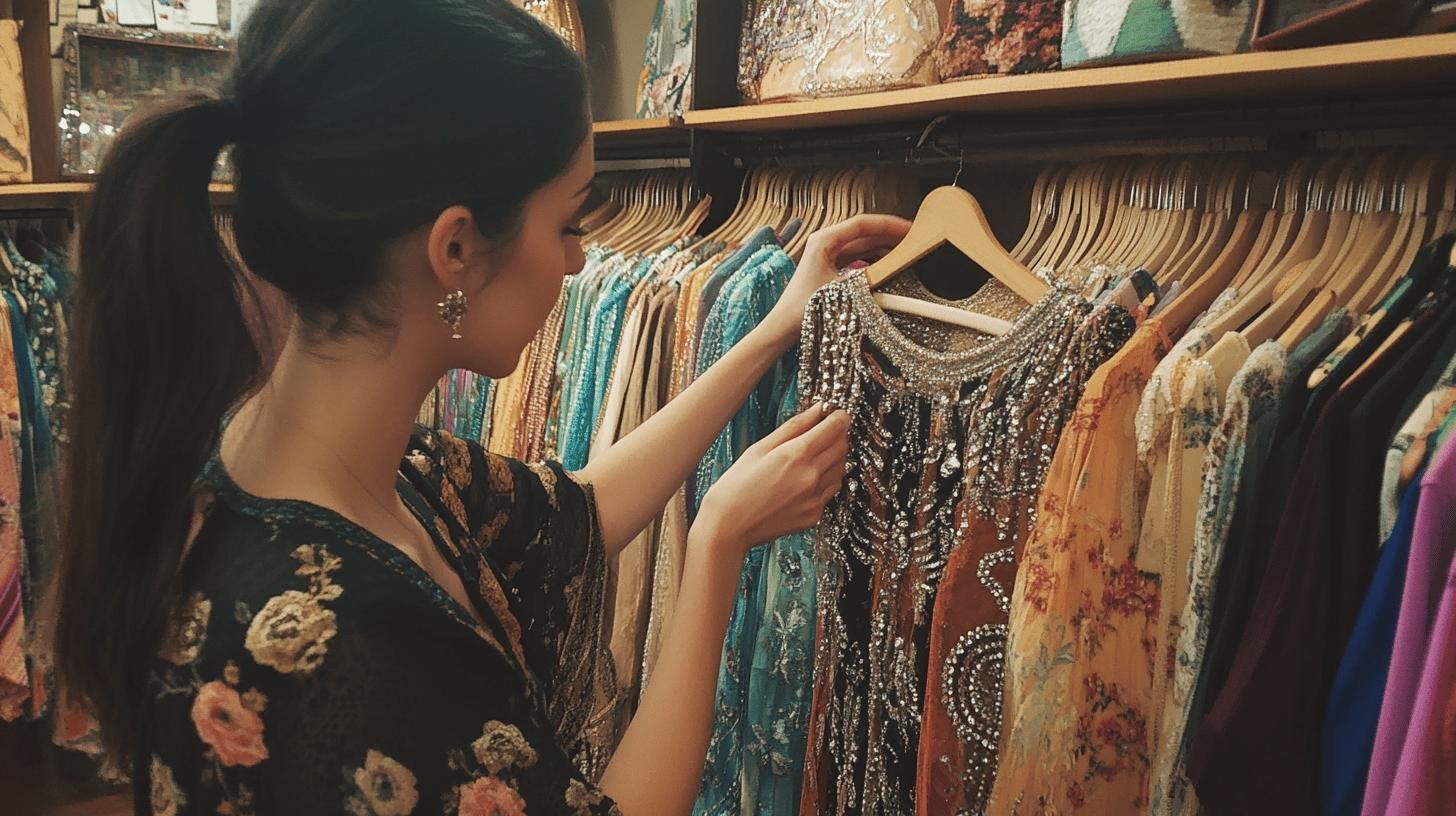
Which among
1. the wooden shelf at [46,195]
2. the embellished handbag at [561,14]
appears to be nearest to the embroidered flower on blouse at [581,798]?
the embellished handbag at [561,14]

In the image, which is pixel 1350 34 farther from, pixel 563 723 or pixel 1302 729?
pixel 563 723

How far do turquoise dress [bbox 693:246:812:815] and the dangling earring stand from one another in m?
0.61

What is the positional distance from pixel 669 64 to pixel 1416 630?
4.89ft

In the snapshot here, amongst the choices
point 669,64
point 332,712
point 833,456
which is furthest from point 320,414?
point 669,64

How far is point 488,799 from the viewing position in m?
0.80

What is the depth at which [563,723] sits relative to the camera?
1326 millimetres

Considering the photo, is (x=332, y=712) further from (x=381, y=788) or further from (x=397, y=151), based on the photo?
(x=397, y=151)

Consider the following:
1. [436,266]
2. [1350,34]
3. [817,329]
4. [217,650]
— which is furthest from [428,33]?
[1350,34]

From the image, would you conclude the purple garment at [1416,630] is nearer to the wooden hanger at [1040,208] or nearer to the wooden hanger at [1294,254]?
the wooden hanger at [1294,254]

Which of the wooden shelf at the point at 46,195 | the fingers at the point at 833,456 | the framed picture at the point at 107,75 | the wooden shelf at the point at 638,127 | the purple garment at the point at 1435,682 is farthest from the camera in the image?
the framed picture at the point at 107,75

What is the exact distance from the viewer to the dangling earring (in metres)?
0.88

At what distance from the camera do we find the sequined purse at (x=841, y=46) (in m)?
1.42

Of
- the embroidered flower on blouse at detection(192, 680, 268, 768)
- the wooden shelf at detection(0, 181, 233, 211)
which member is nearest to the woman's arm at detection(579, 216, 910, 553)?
the embroidered flower on blouse at detection(192, 680, 268, 768)

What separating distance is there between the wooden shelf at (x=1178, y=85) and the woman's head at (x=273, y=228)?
576mm
